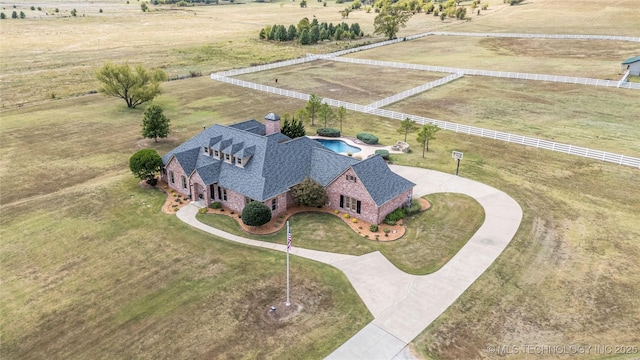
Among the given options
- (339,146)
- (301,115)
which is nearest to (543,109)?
(339,146)

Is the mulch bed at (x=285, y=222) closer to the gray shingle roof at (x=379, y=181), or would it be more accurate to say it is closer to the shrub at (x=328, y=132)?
the gray shingle roof at (x=379, y=181)

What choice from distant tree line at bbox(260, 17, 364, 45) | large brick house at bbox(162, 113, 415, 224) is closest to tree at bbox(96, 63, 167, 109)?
large brick house at bbox(162, 113, 415, 224)

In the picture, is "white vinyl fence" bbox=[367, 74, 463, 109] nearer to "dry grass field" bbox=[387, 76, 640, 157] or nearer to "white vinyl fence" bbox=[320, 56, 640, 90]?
"dry grass field" bbox=[387, 76, 640, 157]

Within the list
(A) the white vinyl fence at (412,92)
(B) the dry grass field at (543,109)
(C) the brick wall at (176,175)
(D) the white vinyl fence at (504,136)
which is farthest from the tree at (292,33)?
(C) the brick wall at (176,175)

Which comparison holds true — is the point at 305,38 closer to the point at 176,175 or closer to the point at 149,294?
the point at 176,175

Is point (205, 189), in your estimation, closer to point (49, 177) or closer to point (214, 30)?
point (49, 177)

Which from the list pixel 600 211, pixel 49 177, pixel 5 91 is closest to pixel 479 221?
pixel 600 211

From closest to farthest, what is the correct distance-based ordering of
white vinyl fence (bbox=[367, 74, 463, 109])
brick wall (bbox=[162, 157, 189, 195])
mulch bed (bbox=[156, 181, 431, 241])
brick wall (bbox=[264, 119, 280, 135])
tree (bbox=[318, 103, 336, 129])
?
1. mulch bed (bbox=[156, 181, 431, 241])
2. brick wall (bbox=[162, 157, 189, 195])
3. brick wall (bbox=[264, 119, 280, 135])
4. tree (bbox=[318, 103, 336, 129])
5. white vinyl fence (bbox=[367, 74, 463, 109])
